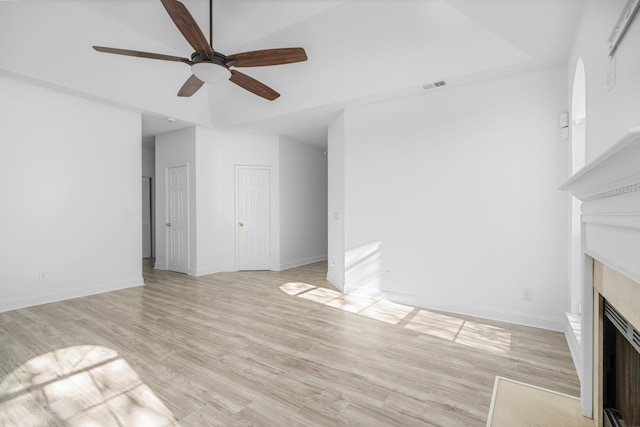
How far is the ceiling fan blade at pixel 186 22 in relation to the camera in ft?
7.47

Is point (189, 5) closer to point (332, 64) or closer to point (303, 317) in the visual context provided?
point (332, 64)

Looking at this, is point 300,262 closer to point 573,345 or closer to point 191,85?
point 191,85

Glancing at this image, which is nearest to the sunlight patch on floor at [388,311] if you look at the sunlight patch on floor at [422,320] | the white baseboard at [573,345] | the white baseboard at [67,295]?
the sunlight patch on floor at [422,320]

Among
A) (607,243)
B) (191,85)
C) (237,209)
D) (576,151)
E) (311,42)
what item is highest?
(311,42)

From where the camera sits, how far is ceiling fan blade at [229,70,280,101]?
10.6 ft

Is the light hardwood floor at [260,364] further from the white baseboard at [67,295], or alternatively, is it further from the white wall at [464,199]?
the white wall at [464,199]

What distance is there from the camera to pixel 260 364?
8.26ft

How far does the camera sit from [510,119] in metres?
3.44

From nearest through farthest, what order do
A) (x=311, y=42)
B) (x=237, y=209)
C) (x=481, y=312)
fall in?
1. (x=481, y=312)
2. (x=311, y=42)
3. (x=237, y=209)

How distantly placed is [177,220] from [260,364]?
4587mm

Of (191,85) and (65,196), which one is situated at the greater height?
(191,85)

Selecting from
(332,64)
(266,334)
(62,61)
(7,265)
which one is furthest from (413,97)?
(7,265)

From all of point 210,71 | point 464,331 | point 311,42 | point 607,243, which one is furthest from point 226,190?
point 607,243

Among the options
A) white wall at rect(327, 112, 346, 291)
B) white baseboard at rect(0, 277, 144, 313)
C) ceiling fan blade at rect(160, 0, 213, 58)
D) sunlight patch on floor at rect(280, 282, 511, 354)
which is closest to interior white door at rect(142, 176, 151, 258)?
white baseboard at rect(0, 277, 144, 313)
